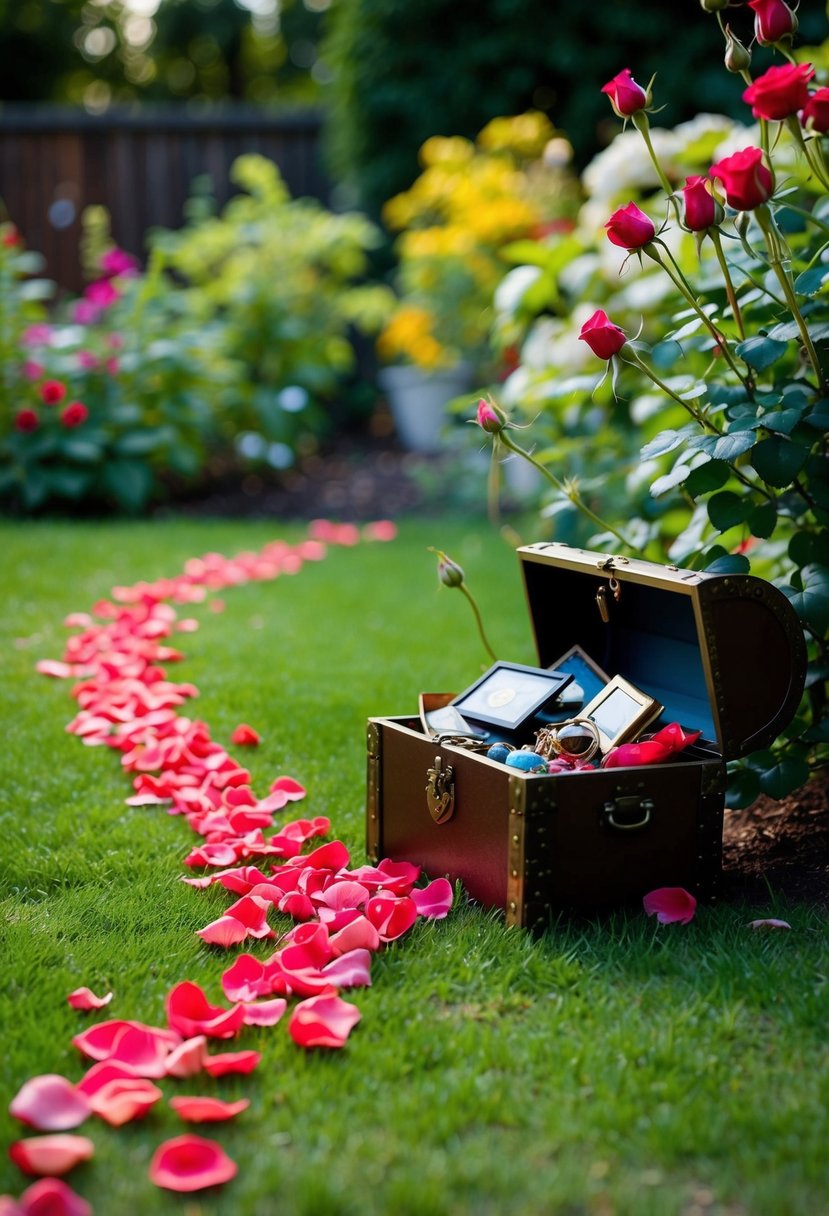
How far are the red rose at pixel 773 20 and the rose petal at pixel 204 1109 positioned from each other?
1.62 metres

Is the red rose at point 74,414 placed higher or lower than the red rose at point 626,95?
lower

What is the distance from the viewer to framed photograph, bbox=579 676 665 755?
1990 millimetres

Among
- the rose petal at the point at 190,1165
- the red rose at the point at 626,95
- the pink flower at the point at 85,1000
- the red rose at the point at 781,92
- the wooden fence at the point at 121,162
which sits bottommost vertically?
the pink flower at the point at 85,1000

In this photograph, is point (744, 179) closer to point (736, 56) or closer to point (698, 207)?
point (698, 207)

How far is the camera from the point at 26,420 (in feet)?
17.5

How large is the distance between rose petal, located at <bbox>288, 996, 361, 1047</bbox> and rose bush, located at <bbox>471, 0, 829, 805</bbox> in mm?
833

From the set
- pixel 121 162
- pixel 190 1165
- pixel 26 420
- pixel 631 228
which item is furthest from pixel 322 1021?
pixel 121 162

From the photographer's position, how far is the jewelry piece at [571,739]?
6.63 feet

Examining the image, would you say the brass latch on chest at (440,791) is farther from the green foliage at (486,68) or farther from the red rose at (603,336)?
the green foliage at (486,68)

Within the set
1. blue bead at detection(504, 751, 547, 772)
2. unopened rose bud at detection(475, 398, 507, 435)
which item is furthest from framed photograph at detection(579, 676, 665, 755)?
unopened rose bud at detection(475, 398, 507, 435)

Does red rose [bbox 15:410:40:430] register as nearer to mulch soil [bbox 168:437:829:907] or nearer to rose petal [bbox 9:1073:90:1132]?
mulch soil [bbox 168:437:829:907]

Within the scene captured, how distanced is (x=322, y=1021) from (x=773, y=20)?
1536mm

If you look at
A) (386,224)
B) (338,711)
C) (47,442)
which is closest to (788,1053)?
(338,711)

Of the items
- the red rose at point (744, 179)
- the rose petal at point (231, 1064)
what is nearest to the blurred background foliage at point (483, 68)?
the red rose at point (744, 179)
